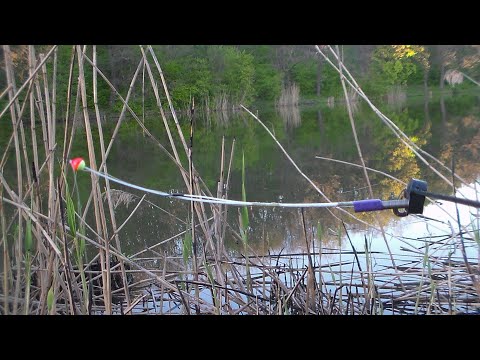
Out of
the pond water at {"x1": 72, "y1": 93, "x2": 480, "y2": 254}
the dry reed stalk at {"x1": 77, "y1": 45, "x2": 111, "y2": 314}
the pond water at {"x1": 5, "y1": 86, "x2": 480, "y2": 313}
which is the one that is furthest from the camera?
the pond water at {"x1": 72, "y1": 93, "x2": 480, "y2": 254}

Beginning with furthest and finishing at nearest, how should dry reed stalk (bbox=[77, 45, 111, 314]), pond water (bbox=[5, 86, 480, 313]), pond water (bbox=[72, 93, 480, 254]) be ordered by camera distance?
1. pond water (bbox=[72, 93, 480, 254])
2. pond water (bbox=[5, 86, 480, 313])
3. dry reed stalk (bbox=[77, 45, 111, 314])

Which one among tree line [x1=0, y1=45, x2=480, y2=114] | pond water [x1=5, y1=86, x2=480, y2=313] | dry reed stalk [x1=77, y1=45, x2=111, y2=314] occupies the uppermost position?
tree line [x1=0, y1=45, x2=480, y2=114]

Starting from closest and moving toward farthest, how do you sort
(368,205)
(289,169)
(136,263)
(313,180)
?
(368,205) → (136,263) → (313,180) → (289,169)

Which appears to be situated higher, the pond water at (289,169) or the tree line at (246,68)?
the tree line at (246,68)

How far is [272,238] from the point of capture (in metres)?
3.14

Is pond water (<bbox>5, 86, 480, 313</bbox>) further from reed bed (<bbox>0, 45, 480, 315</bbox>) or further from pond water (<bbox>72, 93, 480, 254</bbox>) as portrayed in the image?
reed bed (<bbox>0, 45, 480, 315</bbox>)

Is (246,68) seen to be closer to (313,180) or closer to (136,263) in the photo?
(313,180)

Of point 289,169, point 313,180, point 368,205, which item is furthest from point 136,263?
point 289,169

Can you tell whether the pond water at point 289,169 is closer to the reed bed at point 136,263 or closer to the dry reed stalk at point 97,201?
the reed bed at point 136,263

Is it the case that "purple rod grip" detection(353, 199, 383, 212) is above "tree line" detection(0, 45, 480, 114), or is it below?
below

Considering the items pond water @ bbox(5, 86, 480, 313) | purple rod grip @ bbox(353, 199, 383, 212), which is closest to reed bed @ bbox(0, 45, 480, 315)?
pond water @ bbox(5, 86, 480, 313)

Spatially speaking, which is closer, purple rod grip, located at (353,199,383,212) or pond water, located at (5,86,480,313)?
purple rod grip, located at (353,199,383,212)

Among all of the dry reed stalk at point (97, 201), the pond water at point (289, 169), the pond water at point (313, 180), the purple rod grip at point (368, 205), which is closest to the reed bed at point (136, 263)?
the dry reed stalk at point (97, 201)
